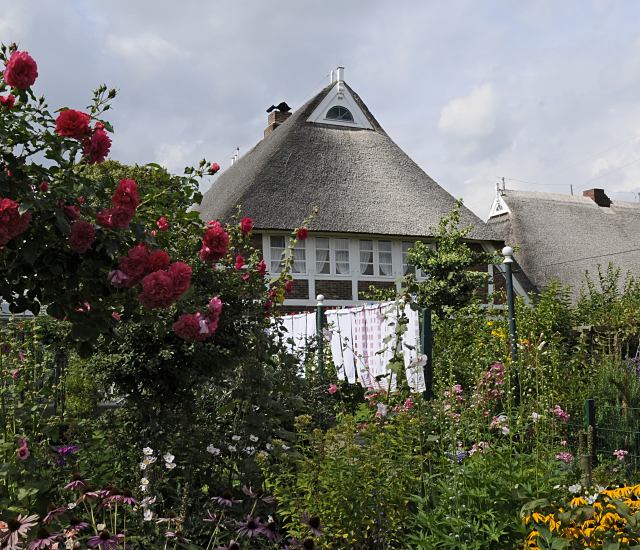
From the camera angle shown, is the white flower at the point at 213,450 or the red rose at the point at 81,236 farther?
the white flower at the point at 213,450

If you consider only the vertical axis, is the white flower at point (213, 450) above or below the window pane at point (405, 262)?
below

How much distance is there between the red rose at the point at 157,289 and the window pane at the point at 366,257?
1522cm

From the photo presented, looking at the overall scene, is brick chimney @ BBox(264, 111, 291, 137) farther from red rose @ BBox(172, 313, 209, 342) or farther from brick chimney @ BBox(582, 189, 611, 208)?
red rose @ BBox(172, 313, 209, 342)

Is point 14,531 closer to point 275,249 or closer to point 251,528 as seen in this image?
point 251,528

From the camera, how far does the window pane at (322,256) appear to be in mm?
17375

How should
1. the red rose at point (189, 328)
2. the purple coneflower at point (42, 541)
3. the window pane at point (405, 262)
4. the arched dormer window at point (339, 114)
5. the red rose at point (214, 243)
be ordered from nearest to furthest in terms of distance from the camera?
the purple coneflower at point (42, 541), the red rose at point (189, 328), the red rose at point (214, 243), the window pane at point (405, 262), the arched dormer window at point (339, 114)

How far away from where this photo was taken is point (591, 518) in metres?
2.60

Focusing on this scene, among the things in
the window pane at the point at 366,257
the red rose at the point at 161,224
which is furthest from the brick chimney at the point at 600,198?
the red rose at the point at 161,224

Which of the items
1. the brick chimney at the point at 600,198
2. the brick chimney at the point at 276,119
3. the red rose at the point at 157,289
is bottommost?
the red rose at the point at 157,289

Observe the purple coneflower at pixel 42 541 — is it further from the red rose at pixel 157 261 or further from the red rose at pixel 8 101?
the red rose at pixel 8 101

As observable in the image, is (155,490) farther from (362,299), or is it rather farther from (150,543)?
(362,299)

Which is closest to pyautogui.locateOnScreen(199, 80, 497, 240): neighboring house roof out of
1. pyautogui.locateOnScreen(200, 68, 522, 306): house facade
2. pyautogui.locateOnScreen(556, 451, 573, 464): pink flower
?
pyautogui.locateOnScreen(200, 68, 522, 306): house facade

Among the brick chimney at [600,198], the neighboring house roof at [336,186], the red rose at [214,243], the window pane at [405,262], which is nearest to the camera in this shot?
the red rose at [214,243]

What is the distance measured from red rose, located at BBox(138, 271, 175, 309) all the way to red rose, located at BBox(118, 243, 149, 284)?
0.05 meters
